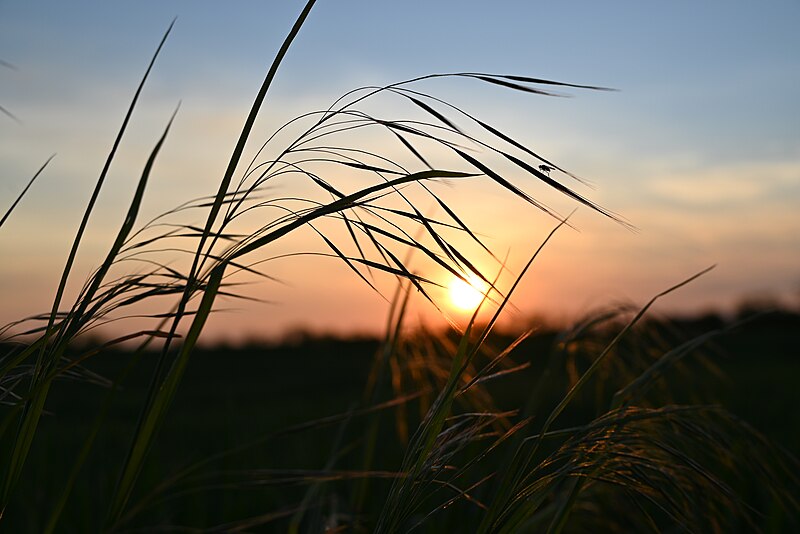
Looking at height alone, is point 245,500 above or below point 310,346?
below

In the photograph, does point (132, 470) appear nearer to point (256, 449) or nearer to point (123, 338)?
point (123, 338)

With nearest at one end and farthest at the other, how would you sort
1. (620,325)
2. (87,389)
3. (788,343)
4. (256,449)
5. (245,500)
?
(620,325)
(245,500)
(256,449)
(87,389)
(788,343)

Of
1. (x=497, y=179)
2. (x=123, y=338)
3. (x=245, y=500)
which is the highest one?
(x=497, y=179)

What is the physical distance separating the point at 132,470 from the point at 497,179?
499mm

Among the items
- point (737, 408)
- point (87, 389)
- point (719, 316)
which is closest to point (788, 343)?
point (719, 316)

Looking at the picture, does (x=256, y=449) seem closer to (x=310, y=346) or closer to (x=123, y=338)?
(x=123, y=338)

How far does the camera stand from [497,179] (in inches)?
32.2

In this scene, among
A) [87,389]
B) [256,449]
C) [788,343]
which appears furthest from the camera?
[788,343]

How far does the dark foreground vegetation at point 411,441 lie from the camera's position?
3.35ft

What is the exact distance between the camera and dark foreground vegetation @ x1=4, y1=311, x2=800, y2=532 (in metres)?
1.02

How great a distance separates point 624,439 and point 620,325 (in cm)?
93

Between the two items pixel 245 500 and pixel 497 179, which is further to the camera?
pixel 245 500

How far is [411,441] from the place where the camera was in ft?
3.28

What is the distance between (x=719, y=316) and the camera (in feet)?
53.5
